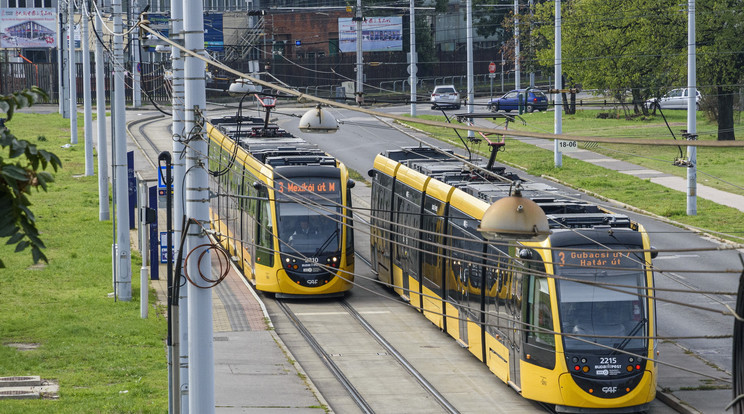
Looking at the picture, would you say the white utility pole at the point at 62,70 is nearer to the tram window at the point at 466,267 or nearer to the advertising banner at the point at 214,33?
the advertising banner at the point at 214,33

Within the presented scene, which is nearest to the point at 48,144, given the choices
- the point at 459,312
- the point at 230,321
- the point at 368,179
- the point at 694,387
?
the point at 368,179

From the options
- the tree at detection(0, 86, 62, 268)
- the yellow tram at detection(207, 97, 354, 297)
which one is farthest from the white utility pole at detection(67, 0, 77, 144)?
the tree at detection(0, 86, 62, 268)

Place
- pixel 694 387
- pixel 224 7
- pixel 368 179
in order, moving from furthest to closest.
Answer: pixel 224 7
pixel 368 179
pixel 694 387

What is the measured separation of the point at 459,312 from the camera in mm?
21031

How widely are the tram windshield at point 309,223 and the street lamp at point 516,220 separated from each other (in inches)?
Answer: 623

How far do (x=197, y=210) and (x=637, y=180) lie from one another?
32663mm

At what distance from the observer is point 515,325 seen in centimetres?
1766

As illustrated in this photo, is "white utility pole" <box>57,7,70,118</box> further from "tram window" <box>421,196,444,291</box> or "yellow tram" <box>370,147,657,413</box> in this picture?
"yellow tram" <box>370,147,657,413</box>

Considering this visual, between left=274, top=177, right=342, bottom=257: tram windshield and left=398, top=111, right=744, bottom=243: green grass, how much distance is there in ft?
23.1

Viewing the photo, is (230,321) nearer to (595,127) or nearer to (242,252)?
(242,252)

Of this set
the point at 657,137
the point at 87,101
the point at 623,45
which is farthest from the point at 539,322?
the point at 623,45

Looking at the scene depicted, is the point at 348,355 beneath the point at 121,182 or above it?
beneath

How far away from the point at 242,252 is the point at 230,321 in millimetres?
5694

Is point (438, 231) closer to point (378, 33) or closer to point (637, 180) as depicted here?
point (637, 180)
